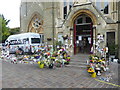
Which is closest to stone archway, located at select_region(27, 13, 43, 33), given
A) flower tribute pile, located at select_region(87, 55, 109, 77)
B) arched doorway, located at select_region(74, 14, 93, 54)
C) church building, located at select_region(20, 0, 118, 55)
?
church building, located at select_region(20, 0, 118, 55)

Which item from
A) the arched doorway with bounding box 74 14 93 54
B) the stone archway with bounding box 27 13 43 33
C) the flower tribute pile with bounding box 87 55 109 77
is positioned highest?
the stone archway with bounding box 27 13 43 33

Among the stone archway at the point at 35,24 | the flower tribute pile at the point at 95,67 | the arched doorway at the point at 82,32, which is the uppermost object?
the stone archway at the point at 35,24

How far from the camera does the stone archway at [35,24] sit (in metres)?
19.0

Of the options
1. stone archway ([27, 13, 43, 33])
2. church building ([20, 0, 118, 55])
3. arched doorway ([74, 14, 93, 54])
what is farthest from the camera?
stone archway ([27, 13, 43, 33])

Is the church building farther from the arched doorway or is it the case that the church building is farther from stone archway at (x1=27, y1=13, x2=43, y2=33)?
stone archway at (x1=27, y1=13, x2=43, y2=33)

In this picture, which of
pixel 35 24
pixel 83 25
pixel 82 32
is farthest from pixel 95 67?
pixel 35 24

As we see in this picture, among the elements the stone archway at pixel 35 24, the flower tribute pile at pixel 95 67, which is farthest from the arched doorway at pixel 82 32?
the stone archway at pixel 35 24

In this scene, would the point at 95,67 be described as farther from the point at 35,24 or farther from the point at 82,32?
the point at 35,24

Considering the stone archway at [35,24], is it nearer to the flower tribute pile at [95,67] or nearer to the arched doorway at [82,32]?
the arched doorway at [82,32]

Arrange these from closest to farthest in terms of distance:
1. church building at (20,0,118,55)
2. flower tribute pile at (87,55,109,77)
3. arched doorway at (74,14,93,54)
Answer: flower tribute pile at (87,55,109,77) < church building at (20,0,118,55) < arched doorway at (74,14,93,54)

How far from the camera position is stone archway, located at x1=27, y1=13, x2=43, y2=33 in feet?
62.2

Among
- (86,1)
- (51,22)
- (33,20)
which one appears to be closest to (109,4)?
(86,1)

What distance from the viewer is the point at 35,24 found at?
762 inches

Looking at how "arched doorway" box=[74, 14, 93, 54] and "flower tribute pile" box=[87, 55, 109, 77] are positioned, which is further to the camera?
"arched doorway" box=[74, 14, 93, 54]
